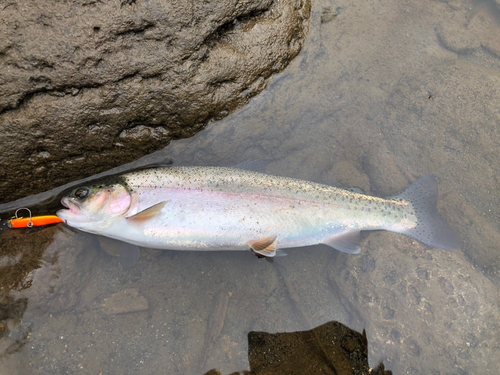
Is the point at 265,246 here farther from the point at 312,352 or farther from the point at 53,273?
the point at 53,273

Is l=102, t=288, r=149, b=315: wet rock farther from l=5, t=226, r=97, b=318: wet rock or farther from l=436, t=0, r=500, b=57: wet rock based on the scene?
l=436, t=0, r=500, b=57: wet rock

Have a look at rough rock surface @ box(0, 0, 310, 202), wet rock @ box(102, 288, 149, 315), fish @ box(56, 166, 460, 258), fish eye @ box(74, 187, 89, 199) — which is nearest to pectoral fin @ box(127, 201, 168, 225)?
fish @ box(56, 166, 460, 258)

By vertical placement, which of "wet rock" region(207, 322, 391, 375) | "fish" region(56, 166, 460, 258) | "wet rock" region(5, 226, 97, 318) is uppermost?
"fish" region(56, 166, 460, 258)

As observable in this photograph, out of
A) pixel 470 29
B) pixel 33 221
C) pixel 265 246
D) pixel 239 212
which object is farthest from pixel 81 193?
pixel 470 29

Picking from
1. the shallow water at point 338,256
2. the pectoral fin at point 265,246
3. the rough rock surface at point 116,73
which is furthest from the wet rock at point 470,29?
the pectoral fin at point 265,246

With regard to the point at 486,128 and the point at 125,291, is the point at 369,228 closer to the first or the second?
the point at 486,128

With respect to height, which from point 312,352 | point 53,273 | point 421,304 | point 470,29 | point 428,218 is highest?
point 470,29

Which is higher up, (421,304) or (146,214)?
(146,214)
